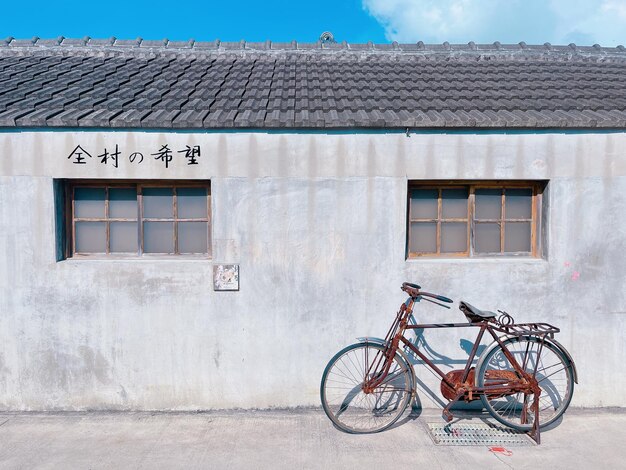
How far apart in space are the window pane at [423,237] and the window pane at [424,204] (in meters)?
0.09

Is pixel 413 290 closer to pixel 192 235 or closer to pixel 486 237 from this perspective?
pixel 486 237

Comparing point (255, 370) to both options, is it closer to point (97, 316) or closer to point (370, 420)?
point (370, 420)

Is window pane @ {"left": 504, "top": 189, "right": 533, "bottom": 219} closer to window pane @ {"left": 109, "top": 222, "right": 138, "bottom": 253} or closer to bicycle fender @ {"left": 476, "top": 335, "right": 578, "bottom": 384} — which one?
bicycle fender @ {"left": 476, "top": 335, "right": 578, "bottom": 384}

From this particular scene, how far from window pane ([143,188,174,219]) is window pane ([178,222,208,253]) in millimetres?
194

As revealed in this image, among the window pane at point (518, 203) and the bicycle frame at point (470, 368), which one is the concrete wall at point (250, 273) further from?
the bicycle frame at point (470, 368)

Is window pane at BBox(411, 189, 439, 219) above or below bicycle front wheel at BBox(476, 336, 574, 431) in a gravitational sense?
above

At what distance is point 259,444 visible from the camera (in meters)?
4.18

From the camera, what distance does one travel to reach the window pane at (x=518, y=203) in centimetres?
509

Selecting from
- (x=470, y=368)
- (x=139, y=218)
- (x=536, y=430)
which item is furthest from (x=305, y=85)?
(x=536, y=430)

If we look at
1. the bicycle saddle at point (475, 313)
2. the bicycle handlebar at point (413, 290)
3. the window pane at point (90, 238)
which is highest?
the window pane at point (90, 238)

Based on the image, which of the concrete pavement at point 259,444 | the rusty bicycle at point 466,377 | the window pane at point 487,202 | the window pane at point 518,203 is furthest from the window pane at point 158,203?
the window pane at point 518,203

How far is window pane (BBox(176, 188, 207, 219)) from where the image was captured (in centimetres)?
499

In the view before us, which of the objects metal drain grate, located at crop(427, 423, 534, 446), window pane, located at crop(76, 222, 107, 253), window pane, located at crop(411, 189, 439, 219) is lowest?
metal drain grate, located at crop(427, 423, 534, 446)

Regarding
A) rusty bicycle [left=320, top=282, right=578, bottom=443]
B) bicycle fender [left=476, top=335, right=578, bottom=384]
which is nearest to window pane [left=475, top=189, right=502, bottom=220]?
rusty bicycle [left=320, top=282, right=578, bottom=443]
